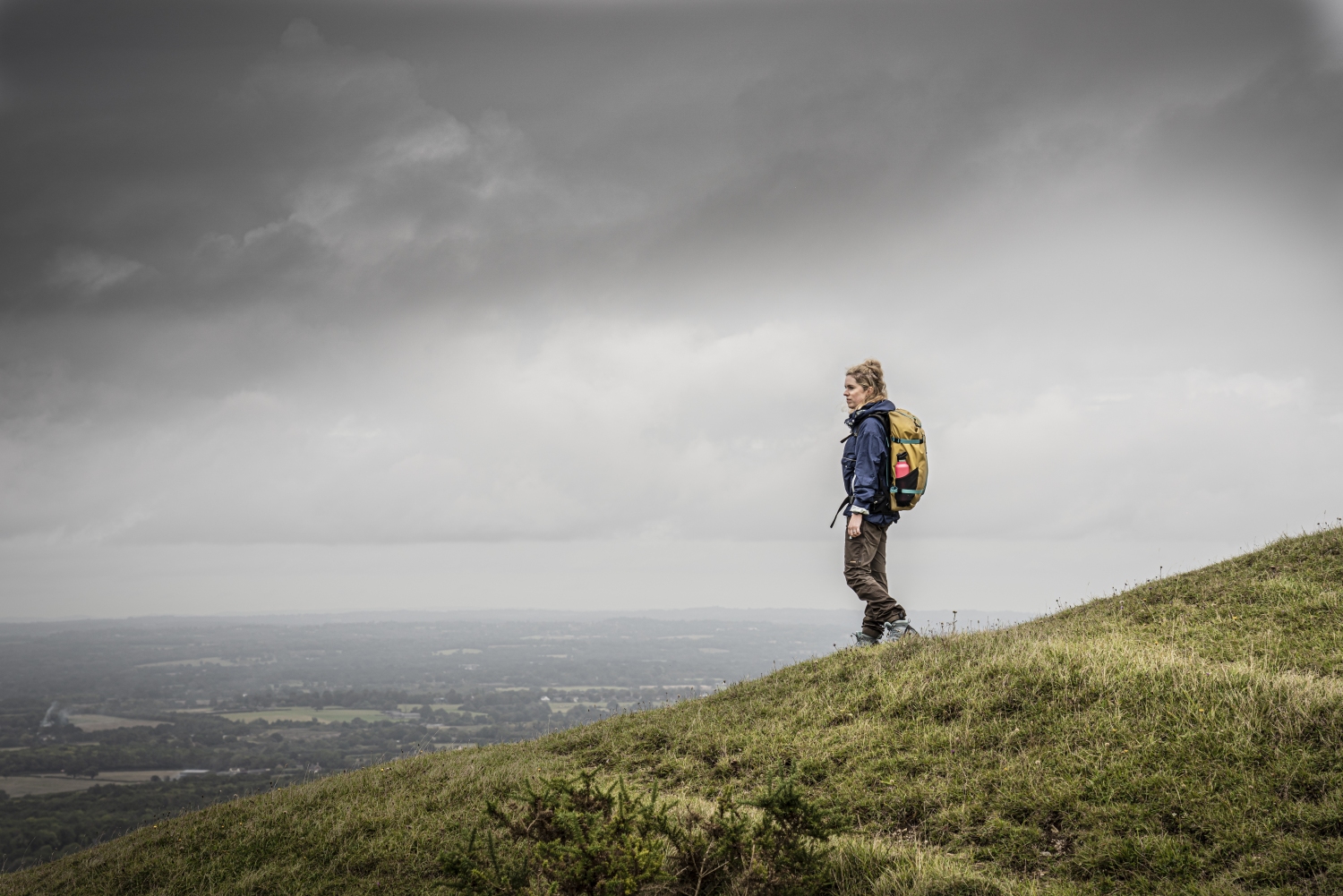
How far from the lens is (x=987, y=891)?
4203 millimetres

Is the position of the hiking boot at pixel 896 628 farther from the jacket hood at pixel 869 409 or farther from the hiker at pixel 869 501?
the jacket hood at pixel 869 409

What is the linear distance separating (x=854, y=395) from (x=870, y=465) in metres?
1.06

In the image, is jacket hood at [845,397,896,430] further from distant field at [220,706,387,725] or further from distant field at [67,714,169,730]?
distant field at [67,714,169,730]

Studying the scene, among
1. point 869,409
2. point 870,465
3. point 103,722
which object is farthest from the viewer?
point 103,722

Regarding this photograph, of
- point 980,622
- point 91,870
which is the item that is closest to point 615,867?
point 91,870

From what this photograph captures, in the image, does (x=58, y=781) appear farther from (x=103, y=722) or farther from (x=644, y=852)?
(x=644, y=852)

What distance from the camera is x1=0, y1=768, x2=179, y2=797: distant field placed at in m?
43.0

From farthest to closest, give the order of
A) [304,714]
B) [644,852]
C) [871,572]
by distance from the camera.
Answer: [304,714] → [871,572] → [644,852]

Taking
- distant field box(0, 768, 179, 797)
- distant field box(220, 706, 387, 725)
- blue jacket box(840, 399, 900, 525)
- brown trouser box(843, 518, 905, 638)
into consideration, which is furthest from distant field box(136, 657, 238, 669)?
blue jacket box(840, 399, 900, 525)

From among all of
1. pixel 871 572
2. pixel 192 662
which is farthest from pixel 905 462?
pixel 192 662

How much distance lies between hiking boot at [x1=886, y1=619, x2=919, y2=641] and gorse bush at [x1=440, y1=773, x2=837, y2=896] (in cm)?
582

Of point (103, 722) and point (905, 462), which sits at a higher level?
point (905, 462)

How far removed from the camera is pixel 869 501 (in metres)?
9.42

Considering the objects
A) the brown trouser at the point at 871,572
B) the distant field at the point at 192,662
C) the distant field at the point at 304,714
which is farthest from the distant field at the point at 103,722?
the brown trouser at the point at 871,572
